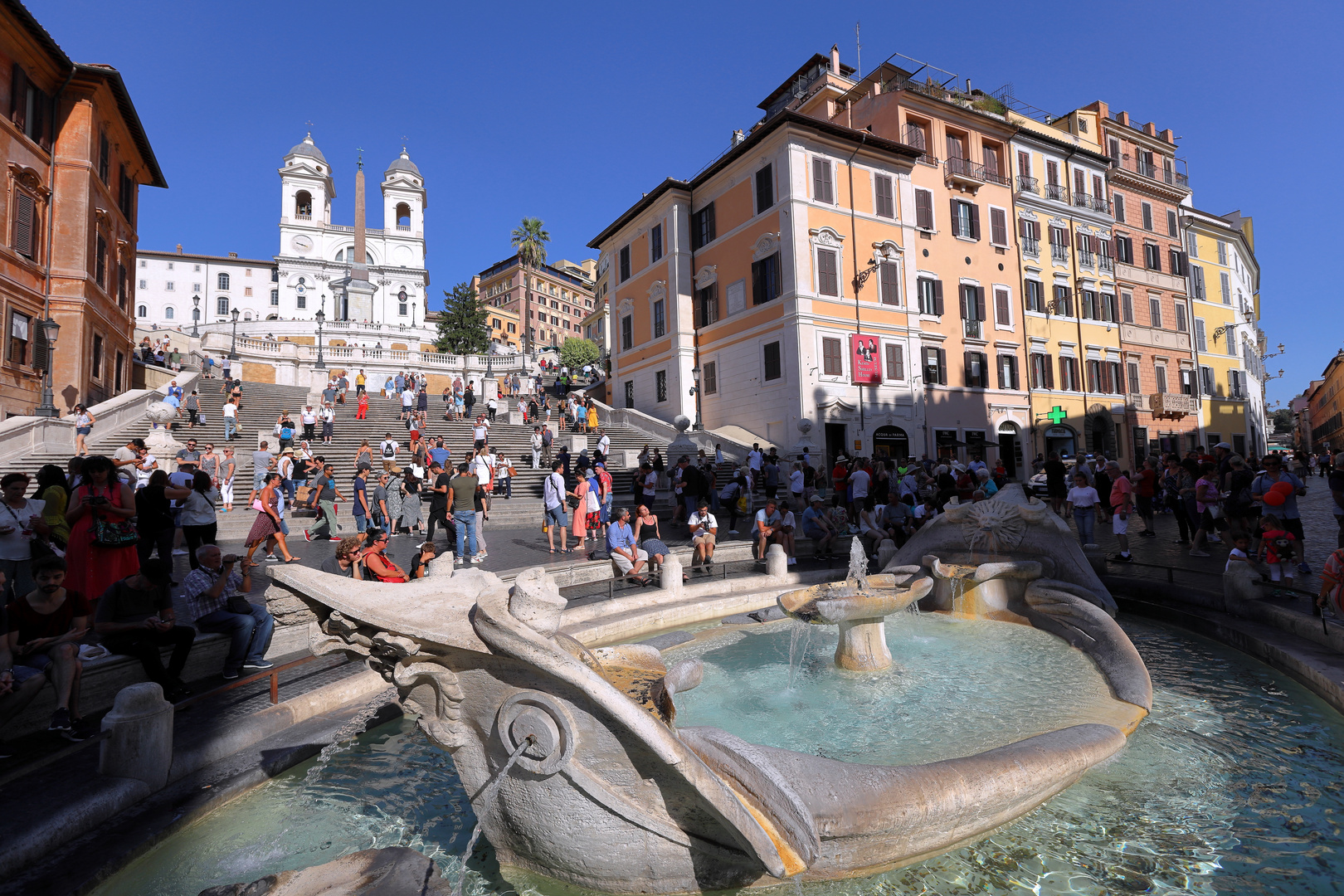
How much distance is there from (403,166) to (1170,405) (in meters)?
77.8

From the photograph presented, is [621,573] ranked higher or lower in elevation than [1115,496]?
lower

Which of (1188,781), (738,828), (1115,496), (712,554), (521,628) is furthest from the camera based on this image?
(1115,496)

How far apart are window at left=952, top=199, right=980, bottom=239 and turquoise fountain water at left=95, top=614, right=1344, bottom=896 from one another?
2897 cm

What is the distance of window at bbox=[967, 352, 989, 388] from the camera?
29.3m

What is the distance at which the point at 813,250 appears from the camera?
25953mm

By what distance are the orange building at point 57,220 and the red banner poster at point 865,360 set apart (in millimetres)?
25893

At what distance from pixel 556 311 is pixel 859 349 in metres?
73.9

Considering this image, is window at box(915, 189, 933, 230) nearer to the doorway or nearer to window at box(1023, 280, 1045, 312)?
window at box(1023, 280, 1045, 312)

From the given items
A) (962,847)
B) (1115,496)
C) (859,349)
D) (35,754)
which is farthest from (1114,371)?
(35,754)

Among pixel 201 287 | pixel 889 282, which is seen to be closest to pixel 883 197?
pixel 889 282

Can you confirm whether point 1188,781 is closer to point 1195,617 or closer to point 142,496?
point 1195,617

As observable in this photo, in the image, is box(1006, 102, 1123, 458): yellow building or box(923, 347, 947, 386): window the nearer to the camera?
box(923, 347, 947, 386): window

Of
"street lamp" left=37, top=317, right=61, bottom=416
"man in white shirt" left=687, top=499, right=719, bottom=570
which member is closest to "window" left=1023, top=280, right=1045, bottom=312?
"man in white shirt" left=687, top=499, right=719, bottom=570

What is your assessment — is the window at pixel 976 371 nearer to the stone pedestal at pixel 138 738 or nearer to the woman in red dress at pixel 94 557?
the woman in red dress at pixel 94 557
